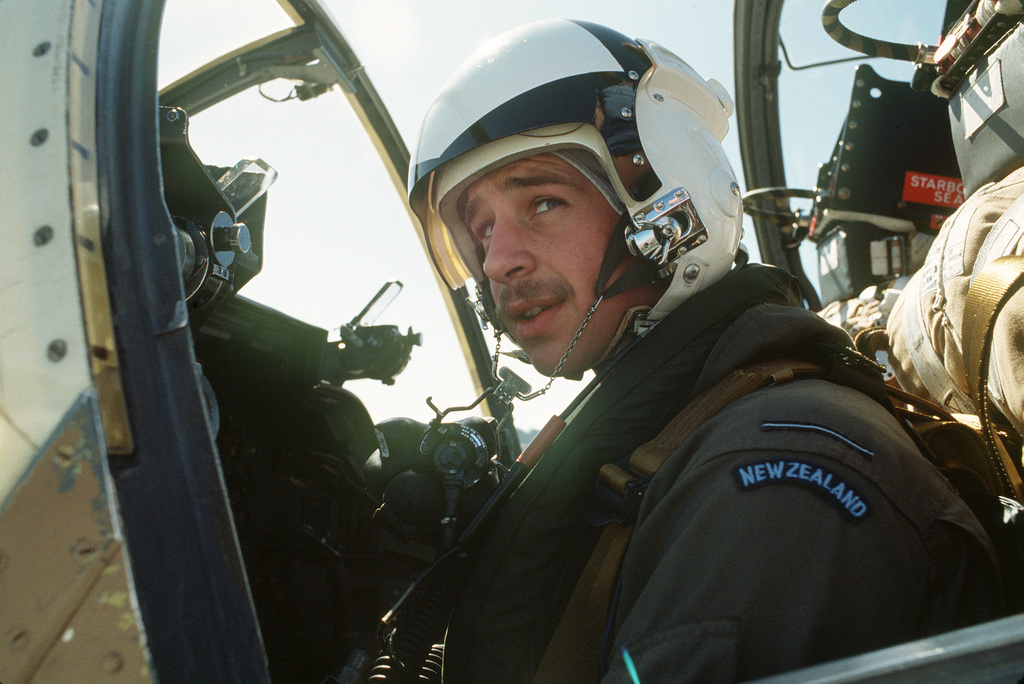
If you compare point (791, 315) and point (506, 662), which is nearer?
point (506, 662)

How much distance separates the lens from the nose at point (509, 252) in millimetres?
1271

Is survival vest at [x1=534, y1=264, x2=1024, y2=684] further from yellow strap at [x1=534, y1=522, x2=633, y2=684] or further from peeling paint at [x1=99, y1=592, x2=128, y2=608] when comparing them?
peeling paint at [x1=99, y1=592, x2=128, y2=608]

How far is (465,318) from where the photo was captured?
2.85 meters

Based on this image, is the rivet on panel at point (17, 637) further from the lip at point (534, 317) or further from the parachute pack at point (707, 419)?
the lip at point (534, 317)

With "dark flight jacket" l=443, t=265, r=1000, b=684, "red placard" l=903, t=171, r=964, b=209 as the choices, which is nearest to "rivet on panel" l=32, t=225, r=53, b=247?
"dark flight jacket" l=443, t=265, r=1000, b=684

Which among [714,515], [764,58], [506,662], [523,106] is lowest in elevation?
[506,662]

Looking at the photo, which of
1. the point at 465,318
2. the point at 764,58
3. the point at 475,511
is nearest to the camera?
the point at 475,511

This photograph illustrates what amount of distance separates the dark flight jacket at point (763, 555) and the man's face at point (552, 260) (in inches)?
15.0

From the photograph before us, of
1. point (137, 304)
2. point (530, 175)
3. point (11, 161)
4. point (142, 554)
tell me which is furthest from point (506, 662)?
point (530, 175)

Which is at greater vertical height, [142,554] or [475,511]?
[142,554]

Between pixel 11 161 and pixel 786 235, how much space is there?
373cm

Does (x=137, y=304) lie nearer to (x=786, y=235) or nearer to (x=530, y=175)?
(x=530, y=175)

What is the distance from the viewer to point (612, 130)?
1.21 meters

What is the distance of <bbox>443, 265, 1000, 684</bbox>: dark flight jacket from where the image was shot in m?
0.55
